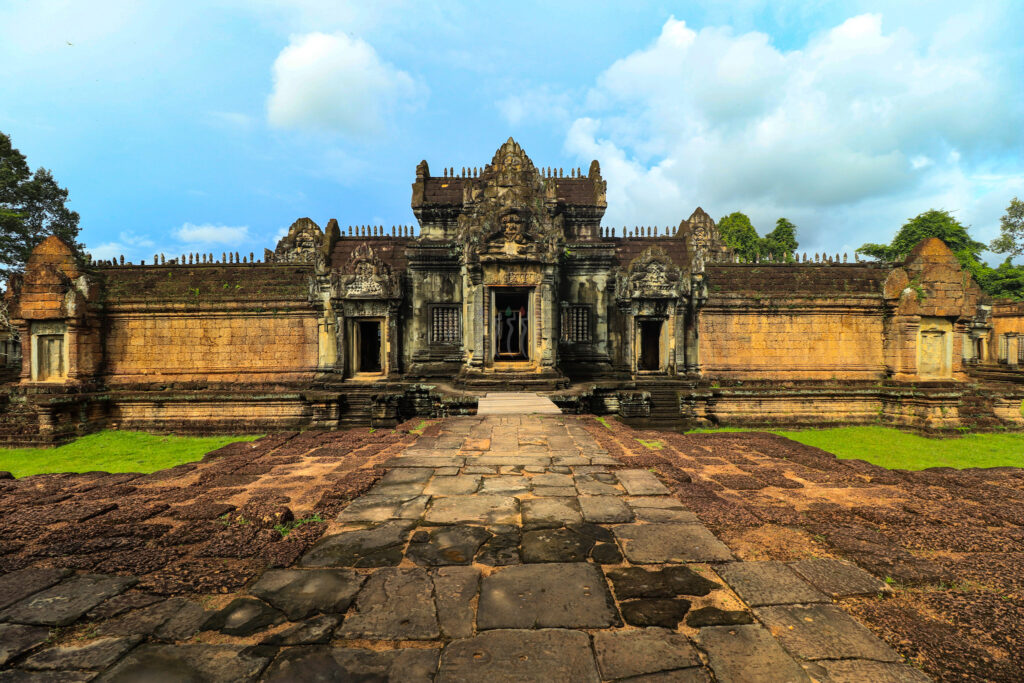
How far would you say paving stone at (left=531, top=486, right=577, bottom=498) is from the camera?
4.77 metres

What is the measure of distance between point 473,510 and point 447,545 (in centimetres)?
72

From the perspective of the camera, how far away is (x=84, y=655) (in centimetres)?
248

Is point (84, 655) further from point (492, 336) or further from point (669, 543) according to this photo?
point (492, 336)

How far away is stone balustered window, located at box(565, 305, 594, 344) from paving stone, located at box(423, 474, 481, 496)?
8867mm

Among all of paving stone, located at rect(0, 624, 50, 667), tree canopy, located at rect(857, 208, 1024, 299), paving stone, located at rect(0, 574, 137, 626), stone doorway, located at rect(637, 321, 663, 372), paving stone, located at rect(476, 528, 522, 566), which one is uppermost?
tree canopy, located at rect(857, 208, 1024, 299)

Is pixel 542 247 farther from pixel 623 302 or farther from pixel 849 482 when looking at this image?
pixel 849 482

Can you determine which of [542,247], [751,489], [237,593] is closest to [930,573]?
[751,489]

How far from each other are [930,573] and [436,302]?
12.0 m

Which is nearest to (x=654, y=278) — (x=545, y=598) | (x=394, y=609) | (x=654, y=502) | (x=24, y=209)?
(x=654, y=502)


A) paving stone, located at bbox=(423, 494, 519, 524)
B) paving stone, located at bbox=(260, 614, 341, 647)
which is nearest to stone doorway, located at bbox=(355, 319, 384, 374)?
paving stone, located at bbox=(423, 494, 519, 524)

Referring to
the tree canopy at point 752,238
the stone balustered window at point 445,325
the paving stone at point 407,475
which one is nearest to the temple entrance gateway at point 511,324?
the stone balustered window at point 445,325

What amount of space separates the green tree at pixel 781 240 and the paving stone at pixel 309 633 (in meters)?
51.5

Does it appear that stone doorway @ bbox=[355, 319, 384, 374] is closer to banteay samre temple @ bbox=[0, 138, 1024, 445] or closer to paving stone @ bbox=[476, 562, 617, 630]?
banteay samre temple @ bbox=[0, 138, 1024, 445]

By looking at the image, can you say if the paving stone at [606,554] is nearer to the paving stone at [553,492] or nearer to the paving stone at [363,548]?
the paving stone at [553,492]
